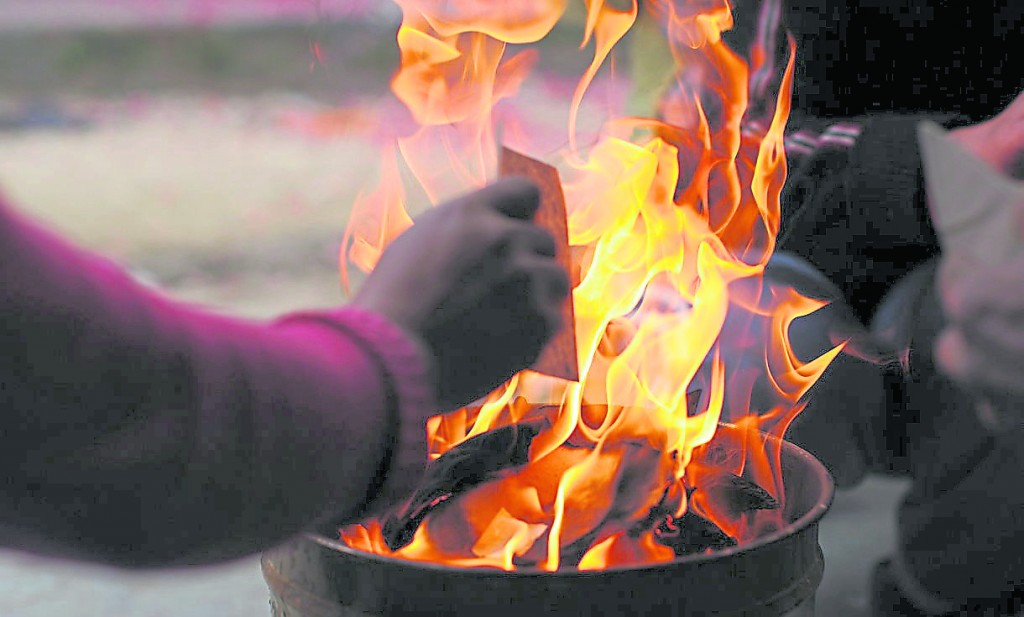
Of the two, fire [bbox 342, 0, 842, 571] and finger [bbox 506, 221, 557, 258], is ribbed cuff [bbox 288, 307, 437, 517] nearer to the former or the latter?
finger [bbox 506, 221, 557, 258]

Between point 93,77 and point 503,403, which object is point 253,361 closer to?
point 503,403

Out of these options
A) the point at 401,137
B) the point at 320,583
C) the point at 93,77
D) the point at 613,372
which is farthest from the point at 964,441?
the point at 93,77

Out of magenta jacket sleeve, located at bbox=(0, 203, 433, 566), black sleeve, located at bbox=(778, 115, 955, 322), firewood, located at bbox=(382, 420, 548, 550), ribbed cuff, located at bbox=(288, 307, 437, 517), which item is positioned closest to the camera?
magenta jacket sleeve, located at bbox=(0, 203, 433, 566)

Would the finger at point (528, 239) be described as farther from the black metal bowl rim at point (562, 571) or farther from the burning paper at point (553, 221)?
the black metal bowl rim at point (562, 571)

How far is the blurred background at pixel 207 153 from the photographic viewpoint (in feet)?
6.37

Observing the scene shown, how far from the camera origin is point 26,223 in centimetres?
68

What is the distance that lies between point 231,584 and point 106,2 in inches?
381

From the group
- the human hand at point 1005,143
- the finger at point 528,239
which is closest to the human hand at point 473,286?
the finger at point 528,239

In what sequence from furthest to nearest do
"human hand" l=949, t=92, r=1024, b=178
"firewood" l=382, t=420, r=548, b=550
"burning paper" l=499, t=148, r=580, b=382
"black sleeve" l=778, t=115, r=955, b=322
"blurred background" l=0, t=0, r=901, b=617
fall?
"blurred background" l=0, t=0, r=901, b=617
"black sleeve" l=778, t=115, r=955, b=322
"human hand" l=949, t=92, r=1024, b=178
"firewood" l=382, t=420, r=548, b=550
"burning paper" l=499, t=148, r=580, b=382

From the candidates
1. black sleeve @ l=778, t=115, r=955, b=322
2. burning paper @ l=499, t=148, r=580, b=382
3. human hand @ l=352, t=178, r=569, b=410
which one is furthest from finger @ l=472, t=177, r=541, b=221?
black sleeve @ l=778, t=115, r=955, b=322

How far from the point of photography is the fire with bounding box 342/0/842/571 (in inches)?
43.8

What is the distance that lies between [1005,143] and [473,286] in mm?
811

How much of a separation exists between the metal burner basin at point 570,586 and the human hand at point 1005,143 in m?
0.56

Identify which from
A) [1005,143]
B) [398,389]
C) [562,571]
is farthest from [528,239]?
[1005,143]
